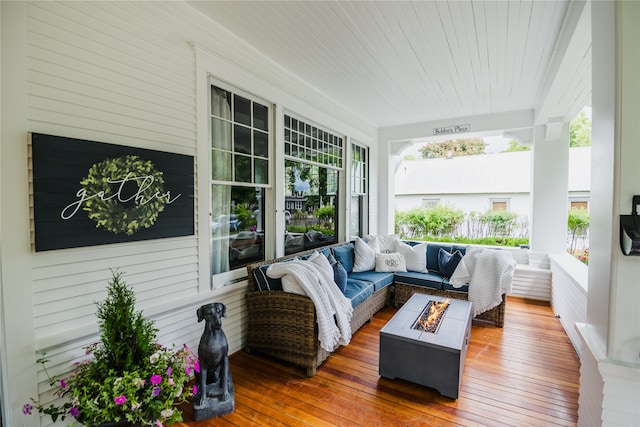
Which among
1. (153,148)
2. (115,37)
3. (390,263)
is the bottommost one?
(390,263)

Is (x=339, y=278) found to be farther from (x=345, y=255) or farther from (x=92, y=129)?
(x=92, y=129)

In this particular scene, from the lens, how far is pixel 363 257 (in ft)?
14.4

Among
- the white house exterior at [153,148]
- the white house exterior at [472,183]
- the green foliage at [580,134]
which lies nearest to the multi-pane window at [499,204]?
the white house exterior at [472,183]

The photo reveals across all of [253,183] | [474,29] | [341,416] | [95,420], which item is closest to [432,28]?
[474,29]

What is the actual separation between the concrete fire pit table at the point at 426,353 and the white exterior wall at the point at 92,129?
1.55 metres

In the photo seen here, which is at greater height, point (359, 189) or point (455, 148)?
point (455, 148)

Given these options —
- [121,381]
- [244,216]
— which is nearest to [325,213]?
[244,216]

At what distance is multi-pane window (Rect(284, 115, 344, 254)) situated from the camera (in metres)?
3.79

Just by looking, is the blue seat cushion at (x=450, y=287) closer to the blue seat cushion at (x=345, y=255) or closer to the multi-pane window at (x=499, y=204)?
the blue seat cushion at (x=345, y=255)

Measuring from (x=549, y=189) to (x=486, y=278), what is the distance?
2396 millimetres

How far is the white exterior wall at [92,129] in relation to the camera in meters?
1.60

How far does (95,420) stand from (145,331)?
0.47 metres

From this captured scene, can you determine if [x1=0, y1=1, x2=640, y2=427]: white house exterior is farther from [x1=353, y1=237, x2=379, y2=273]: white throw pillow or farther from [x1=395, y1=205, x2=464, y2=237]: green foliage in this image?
[x1=395, y1=205, x2=464, y2=237]: green foliage

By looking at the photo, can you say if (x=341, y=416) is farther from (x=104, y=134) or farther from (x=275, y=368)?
(x=104, y=134)
